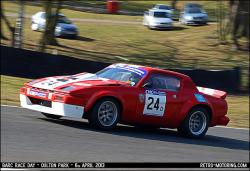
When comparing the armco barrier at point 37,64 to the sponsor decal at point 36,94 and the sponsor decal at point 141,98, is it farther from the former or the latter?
the sponsor decal at point 141,98

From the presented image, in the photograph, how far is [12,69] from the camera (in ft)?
64.4

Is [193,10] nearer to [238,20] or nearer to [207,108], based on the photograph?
[238,20]

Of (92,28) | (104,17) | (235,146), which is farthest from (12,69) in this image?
(104,17)

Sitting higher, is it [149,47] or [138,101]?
[138,101]

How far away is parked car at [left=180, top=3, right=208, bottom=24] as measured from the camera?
49938 mm

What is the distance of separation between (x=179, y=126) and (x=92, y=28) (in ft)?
119

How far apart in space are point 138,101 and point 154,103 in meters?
0.37

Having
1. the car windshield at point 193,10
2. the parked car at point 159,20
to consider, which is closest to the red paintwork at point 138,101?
the parked car at point 159,20

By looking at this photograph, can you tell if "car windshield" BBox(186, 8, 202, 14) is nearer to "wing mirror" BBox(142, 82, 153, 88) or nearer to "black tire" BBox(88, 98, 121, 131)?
"wing mirror" BBox(142, 82, 153, 88)

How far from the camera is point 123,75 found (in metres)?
11.7

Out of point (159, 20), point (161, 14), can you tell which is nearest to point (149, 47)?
point (159, 20)

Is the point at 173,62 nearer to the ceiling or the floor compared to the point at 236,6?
nearer to the floor

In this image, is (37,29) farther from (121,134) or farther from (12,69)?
(121,134)

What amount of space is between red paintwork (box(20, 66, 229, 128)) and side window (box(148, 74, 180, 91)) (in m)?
0.09
